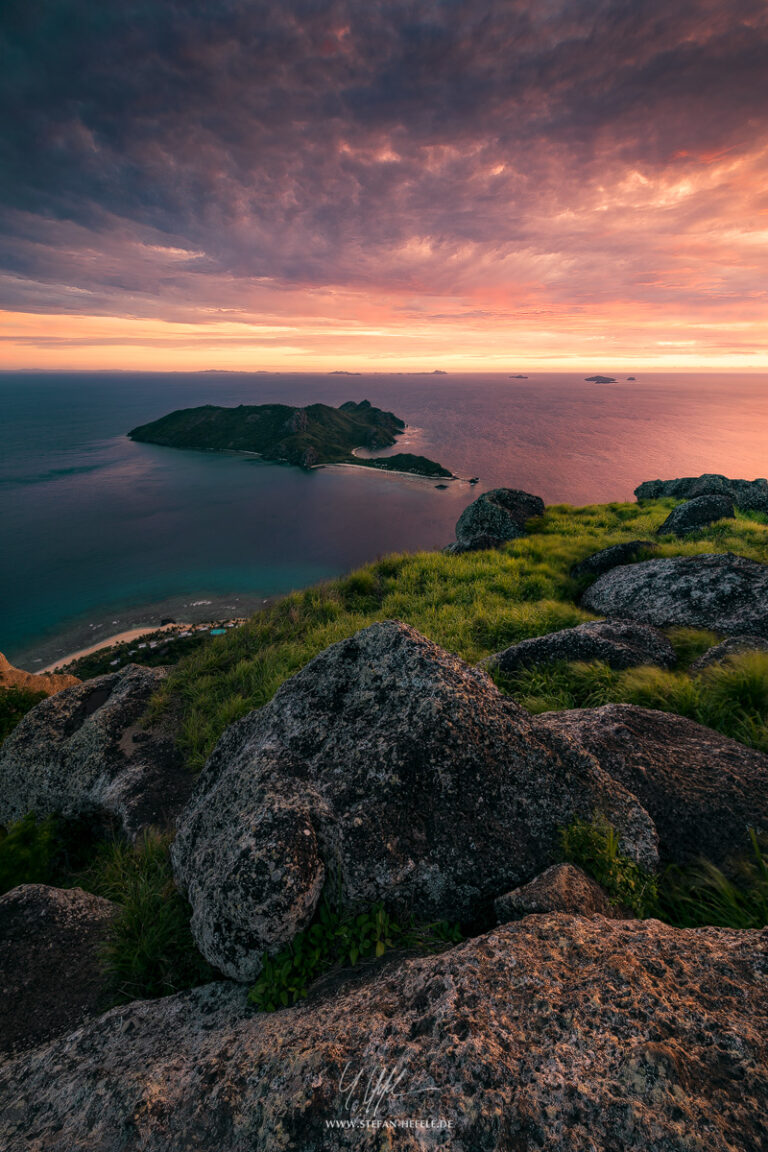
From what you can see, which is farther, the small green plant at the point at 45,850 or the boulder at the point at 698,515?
the boulder at the point at 698,515

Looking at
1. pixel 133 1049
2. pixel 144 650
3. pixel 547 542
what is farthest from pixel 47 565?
pixel 133 1049

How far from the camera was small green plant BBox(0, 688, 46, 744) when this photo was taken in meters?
13.1

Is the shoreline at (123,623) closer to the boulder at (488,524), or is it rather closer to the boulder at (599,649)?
the boulder at (488,524)

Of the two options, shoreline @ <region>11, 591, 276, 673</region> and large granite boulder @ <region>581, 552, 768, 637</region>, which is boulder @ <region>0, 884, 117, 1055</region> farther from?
shoreline @ <region>11, 591, 276, 673</region>

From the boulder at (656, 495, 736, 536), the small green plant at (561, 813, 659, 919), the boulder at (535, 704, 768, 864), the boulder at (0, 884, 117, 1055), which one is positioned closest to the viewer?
the small green plant at (561, 813, 659, 919)

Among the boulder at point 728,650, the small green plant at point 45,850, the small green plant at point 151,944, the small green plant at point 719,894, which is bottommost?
the small green plant at point 45,850

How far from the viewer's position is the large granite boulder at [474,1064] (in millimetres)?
1998

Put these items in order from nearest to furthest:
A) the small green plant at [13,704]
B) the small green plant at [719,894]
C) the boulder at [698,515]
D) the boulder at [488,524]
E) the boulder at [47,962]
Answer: the small green plant at [719,894]
the boulder at [47,962]
the small green plant at [13,704]
the boulder at [698,515]
the boulder at [488,524]

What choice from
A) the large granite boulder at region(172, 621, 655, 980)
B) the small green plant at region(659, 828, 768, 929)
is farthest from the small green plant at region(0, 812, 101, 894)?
the small green plant at region(659, 828, 768, 929)

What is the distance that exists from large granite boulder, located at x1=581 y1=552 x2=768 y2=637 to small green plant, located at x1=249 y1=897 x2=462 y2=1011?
795cm

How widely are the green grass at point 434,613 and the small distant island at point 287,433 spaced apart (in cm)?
9958

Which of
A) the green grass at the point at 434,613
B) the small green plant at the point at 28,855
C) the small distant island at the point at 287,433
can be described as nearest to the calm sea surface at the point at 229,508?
the small distant island at the point at 287,433

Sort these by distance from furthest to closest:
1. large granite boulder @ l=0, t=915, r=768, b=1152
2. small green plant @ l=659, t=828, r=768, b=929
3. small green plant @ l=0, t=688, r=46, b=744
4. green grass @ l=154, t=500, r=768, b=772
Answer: small green plant @ l=0, t=688, r=46, b=744
green grass @ l=154, t=500, r=768, b=772
small green plant @ l=659, t=828, r=768, b=929
large granite boulder @ l=0, t=915, r=768, b=1152

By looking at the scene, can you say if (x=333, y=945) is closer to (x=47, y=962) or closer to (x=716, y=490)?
(x=47, y=962)
